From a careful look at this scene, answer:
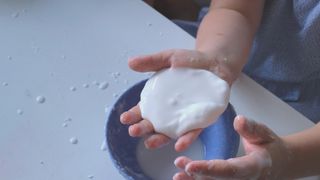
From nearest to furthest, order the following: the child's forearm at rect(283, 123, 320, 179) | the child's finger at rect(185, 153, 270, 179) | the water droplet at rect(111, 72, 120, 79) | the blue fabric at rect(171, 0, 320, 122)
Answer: the child's finger at rect(185, 153, 270, 179) → the child's forearm at rect(283, 123, 320, 179) → the water droplet at rect(111, 72, 120, 79) → the blue fabric at rect(171, 0, 320, 122)

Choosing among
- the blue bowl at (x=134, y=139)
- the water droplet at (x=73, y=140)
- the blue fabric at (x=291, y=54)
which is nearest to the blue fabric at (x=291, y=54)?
the blue fabric at (x=291, y=54)

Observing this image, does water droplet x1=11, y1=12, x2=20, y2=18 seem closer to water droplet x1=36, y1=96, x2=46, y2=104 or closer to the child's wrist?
water droplet x1=36, y1=96, x2=46, y2=104

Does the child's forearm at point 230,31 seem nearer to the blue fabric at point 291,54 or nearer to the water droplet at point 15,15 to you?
the blue fabric at point 291,54

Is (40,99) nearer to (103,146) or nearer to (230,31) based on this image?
(103,146)

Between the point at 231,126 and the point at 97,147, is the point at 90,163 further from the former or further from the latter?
the point at 231,126

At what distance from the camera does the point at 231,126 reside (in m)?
0.56

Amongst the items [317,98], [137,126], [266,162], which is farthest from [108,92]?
[317,98]

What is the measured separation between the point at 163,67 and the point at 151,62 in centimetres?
2

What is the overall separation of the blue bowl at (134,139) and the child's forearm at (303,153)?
0.23 feet

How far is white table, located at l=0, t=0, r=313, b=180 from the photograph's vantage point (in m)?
0.58

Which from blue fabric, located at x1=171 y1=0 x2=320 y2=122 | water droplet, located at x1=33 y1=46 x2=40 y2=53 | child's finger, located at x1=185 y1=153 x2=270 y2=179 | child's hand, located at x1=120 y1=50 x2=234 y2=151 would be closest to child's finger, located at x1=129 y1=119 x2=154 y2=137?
child's hand, located at x1=120 y1=50 x2=234 y2=151

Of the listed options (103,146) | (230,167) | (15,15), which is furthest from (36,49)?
(230,167)

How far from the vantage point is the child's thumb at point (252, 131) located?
18.2 inches

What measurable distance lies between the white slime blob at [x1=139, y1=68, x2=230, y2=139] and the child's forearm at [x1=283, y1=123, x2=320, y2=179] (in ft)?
0.36
